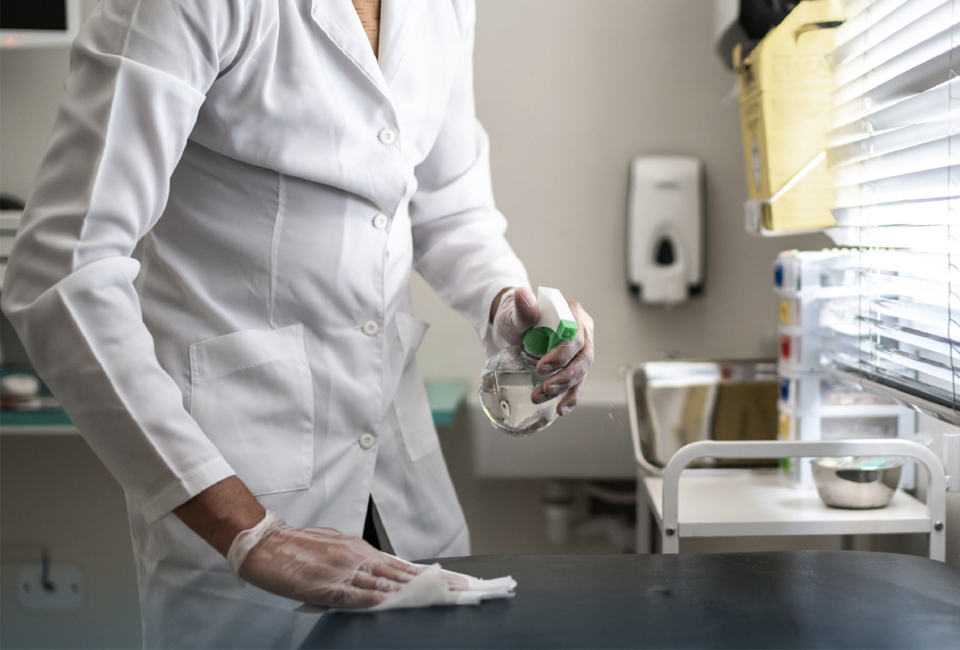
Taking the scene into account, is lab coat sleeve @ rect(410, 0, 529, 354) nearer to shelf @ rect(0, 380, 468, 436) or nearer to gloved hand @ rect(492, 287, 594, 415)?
Result: gloved hand @ rect(492, 287, 594, 415)

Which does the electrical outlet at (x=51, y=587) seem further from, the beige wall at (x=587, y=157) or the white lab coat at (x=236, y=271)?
the white lab coat at (x=236, y=271)

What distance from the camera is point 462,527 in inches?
46.7

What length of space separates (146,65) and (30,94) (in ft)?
5.59

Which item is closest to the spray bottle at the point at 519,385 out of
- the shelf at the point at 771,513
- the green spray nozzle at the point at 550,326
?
the green spray nozzle at the point at 550,326

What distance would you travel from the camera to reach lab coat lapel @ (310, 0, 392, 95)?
93cm

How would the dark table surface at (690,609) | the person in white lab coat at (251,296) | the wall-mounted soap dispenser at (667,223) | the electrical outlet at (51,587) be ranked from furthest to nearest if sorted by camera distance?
the electrical outlet at (51,587)
the wall-mounted soap dispenser at (667,223)
the person in white lab coat at (251,296)
the dark table surface at (690,609)

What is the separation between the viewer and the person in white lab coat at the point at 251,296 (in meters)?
0.75

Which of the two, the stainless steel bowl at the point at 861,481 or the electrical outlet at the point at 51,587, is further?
the electrical outlet at the point at 51,587

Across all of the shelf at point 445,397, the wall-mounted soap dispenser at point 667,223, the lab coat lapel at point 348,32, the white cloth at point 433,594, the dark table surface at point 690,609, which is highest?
the lab coat lapel at point 348,32

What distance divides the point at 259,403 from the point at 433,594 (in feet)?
1.14

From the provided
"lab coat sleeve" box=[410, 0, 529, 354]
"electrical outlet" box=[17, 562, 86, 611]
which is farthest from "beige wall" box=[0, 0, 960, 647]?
"lab coat sleeve" box=[410, 0, 529, 354]

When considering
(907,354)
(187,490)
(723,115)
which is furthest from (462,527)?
(723,115)

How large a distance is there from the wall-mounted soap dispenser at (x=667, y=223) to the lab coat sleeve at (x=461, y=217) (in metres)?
0.82

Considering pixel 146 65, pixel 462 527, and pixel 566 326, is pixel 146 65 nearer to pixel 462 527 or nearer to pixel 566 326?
pixel 566 326
